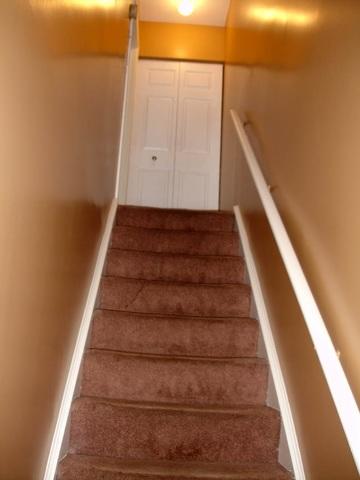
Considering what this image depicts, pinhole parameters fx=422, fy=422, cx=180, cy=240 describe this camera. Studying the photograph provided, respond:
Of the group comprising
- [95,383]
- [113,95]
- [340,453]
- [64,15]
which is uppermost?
[113,95]

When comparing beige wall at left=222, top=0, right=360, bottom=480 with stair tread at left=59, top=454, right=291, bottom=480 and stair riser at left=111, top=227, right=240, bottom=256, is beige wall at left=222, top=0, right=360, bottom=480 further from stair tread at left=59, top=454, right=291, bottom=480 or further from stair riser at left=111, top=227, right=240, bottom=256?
stair riser at left=111, top=227, right=240, bottom=256

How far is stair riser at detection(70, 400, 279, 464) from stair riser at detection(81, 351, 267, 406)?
0.17 meters

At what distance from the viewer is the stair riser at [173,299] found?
2.41 metres

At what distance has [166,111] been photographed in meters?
4.84

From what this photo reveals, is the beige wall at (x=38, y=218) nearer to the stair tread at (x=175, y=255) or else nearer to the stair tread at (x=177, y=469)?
the stair tread at (x=177, y=469)

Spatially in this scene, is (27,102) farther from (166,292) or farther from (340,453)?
(166,292)

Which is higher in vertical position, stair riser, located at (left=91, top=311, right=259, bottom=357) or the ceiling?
the ceiling

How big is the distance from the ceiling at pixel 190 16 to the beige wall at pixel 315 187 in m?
2.40

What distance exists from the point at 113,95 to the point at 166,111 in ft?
6.32

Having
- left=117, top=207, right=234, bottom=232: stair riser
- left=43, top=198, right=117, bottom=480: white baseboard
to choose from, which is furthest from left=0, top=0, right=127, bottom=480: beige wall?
left=117, top=207, right=234, bottom=232: stair riser

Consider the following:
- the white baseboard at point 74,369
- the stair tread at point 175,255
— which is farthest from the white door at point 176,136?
the white baseboard at point 74,369

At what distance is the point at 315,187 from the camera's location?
1.58 meters

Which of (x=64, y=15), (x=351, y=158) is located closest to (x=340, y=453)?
(x=351, y=158)

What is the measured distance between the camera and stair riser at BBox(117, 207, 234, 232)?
323 centimetres
